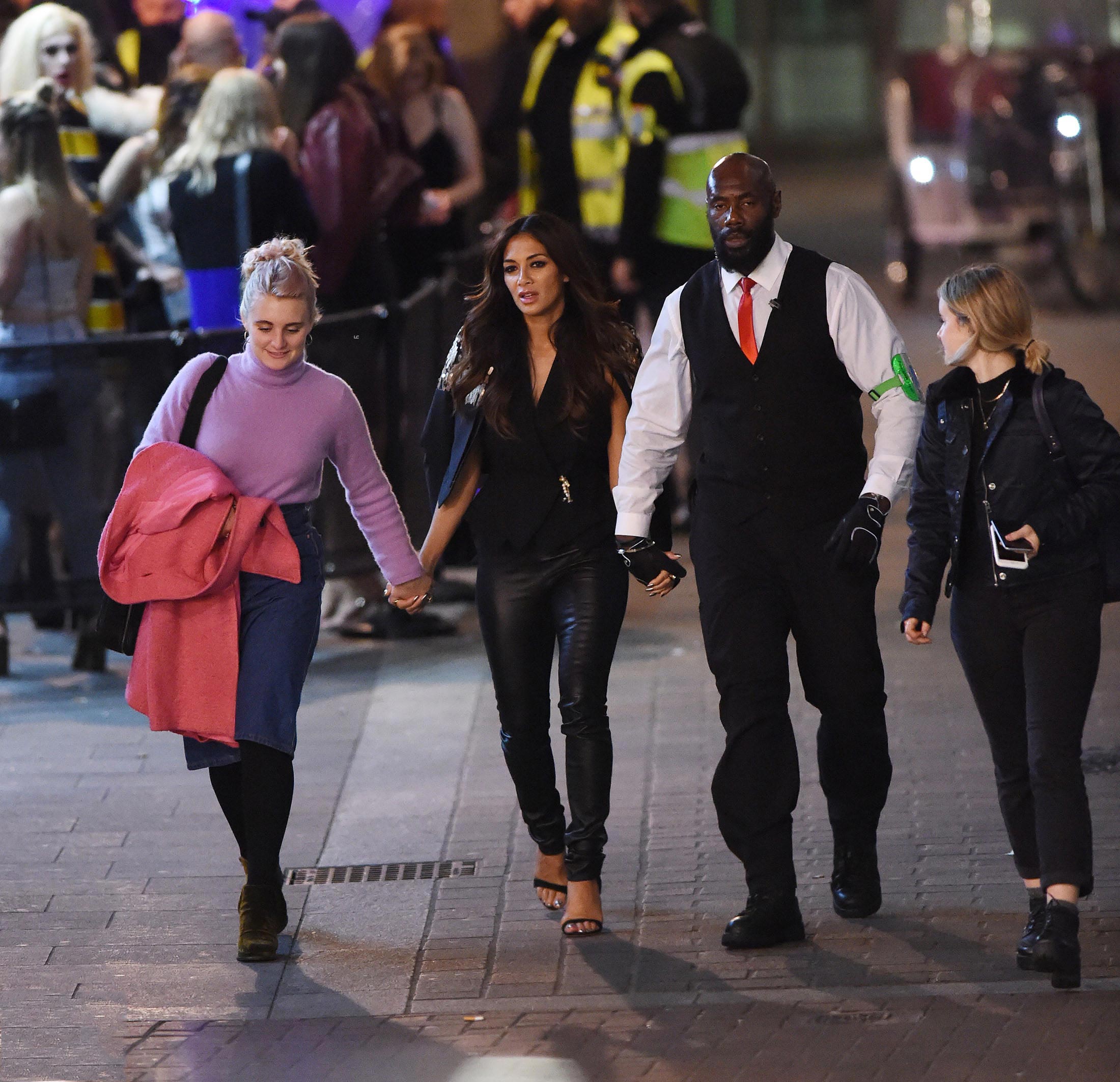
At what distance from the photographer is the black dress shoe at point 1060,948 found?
5047mm

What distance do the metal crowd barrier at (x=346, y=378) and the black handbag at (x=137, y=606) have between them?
7.73ft

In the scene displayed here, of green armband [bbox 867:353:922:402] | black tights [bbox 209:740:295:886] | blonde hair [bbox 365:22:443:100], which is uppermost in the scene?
blonde hair [bbox 365:22:443:100]

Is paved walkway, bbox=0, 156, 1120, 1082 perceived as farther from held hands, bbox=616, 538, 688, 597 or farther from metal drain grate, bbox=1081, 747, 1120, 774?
held hands, bbox=616, 538, 688, 597

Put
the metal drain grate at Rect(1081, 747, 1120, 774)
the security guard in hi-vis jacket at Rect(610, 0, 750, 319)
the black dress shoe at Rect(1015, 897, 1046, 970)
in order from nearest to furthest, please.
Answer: the black dress shoe at Rect(1015, 897, 1046, 970) → the metal drain grate at Rect(1081, 747, 1120, 774) → the security guard in hi-vis jacket at Rect(610, 0, 750, 319)

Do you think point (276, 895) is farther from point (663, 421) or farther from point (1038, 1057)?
point (1038, 1057)

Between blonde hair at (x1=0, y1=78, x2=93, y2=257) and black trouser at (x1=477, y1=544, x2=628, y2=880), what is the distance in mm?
3779

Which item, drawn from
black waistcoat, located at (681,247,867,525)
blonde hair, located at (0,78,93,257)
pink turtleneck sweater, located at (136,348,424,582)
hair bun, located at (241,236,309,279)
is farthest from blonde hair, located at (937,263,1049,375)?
blonde hair, located at (0,78,93,257)

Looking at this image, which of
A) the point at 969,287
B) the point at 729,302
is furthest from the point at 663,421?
the point at 969,287

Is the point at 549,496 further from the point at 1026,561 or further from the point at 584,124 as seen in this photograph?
the point at 584,124

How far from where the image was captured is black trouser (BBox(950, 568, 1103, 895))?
5.14 m

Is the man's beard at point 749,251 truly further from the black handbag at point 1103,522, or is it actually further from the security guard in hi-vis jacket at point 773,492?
the black handbag at point 1103,522

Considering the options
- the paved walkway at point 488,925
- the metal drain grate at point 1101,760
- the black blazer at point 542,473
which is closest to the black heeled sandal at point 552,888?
the paved walkway at point 488,925

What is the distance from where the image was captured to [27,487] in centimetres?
861

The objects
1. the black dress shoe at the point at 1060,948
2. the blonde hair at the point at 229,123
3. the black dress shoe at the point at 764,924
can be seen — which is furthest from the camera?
the blonde hair at the point at 229,123
